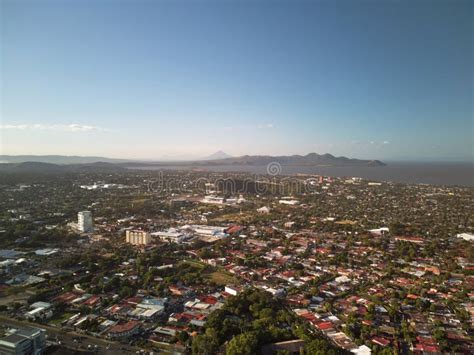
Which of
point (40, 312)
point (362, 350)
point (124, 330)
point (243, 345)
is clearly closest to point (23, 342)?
point (124, 330)

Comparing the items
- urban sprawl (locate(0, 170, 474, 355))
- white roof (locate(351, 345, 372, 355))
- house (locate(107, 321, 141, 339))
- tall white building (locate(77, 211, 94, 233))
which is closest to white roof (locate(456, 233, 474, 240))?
urban sprawl (locate(0, 170, 474, 355))

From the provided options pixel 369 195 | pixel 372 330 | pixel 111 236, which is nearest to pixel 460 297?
pixel 372 330

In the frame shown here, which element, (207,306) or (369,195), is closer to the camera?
(207,306)

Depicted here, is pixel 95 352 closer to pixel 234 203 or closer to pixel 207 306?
pixel 207 306

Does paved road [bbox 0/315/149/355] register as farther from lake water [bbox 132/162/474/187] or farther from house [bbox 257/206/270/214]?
lake water [bbox 132/162/474/187]

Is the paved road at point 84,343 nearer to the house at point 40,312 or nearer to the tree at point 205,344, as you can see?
the house at point 40,312

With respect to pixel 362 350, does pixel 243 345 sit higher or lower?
higher

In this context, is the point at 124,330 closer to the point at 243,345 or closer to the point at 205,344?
the point at 205,344

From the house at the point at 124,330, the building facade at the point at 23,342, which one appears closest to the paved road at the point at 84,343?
the house at the point at 124,330
